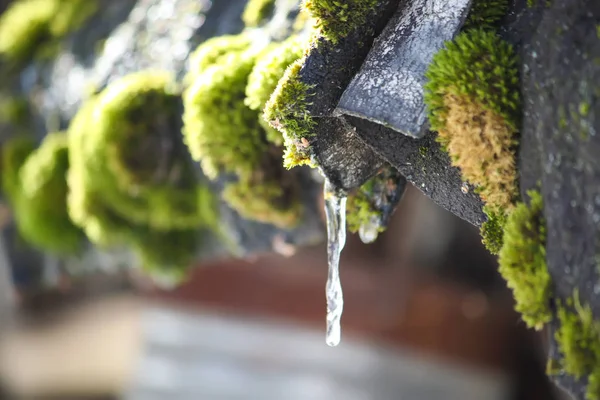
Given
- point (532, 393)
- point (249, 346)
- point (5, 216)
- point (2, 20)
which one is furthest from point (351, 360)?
point (2, 20)

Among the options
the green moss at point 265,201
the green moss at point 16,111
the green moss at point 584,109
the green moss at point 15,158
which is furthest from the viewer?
the green moss at point 16,111

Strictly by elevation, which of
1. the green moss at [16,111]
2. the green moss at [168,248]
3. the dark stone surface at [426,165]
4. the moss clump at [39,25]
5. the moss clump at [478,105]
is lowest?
→ the green moss at [168,248]

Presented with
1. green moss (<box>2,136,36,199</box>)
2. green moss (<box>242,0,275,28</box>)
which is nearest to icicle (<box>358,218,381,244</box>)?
green moss (<box>242,0,275,28</box>)

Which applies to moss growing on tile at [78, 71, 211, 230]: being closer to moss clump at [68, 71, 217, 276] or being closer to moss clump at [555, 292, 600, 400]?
moss clump at [68, 71, 217, 276]

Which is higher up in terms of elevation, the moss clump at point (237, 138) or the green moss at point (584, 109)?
the green moss at point (584, 109)

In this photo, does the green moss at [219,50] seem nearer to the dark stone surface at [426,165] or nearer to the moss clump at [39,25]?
the dark stone surface at [426,165]

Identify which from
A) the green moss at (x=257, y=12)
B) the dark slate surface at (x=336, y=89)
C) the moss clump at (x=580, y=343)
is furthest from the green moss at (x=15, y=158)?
the moss clump at (x=580, y=343)

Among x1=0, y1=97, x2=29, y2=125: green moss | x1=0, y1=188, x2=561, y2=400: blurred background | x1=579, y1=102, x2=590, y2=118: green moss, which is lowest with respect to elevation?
x1=0, y1=188, x2=561, y2=400: blurred background
